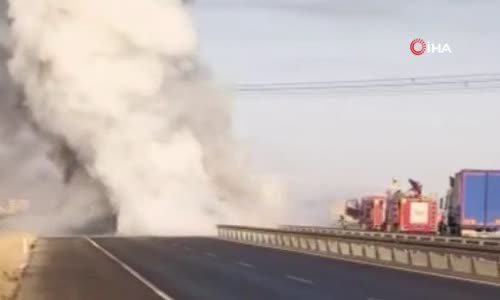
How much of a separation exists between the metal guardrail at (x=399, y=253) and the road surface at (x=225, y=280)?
1.55 m

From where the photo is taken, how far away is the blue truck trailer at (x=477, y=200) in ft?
165

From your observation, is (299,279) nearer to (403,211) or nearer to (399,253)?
(399,253)

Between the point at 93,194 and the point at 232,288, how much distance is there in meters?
67.4

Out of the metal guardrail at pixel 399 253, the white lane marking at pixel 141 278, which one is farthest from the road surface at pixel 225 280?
the metal guardrail at pixel 399 253

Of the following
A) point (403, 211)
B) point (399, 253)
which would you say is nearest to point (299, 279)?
point (399, 253)

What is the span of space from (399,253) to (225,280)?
1352 centimetres

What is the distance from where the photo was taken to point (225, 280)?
96.0ft

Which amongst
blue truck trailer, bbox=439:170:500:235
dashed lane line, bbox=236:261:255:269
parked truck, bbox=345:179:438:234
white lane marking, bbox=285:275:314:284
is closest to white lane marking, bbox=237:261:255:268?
dashed lane line, bbox=236:261:255:269

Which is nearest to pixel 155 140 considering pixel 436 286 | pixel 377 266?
pixel 377 266

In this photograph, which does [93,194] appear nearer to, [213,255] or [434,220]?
[434,220]

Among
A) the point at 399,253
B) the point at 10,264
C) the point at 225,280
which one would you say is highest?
the point at 399,253

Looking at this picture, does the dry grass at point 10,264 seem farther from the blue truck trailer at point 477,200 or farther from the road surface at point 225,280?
the blue truck trailer at point 477,200

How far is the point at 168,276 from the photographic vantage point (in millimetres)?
30891

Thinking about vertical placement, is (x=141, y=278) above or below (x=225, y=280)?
below
